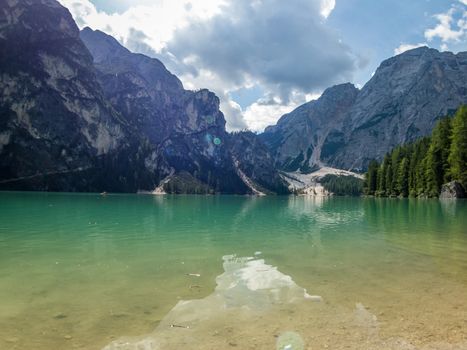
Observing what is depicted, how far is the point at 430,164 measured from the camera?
120188 mm

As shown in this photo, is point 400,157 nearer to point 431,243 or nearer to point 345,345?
point 431,243

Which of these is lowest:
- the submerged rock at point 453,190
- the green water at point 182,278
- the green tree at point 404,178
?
the green water at point 182,278

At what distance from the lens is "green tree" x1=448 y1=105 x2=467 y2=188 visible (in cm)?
10188

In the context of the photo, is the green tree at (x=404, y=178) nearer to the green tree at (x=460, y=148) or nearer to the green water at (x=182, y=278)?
the green tree at (x=460, y=148)

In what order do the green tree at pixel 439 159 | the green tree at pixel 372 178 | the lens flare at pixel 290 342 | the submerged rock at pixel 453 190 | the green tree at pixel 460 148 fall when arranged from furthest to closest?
the green tree at pixel 372 178
the green tree at pixel 439 159
the submerged rock at pixel 453 190
the green tree at pixel 460 148
the lens flare at pixel 290 342

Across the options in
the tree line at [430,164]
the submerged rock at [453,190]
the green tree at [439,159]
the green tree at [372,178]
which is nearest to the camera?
the tree line at [430,164]

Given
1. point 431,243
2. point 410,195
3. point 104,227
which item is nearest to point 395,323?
point 431,243

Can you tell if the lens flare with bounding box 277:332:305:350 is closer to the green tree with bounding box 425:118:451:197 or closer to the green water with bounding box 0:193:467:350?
the green water with bounding box 0:193:467:350

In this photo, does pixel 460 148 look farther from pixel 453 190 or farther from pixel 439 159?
pixel 439 159

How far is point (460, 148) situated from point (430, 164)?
18.3 metres

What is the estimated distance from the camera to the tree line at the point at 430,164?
342 ft

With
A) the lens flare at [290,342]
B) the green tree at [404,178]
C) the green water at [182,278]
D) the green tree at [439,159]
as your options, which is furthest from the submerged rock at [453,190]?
the lens flare at [290,342]

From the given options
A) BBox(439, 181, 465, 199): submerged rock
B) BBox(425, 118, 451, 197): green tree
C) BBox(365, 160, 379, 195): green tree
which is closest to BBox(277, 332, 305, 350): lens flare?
BBox(439, 181, 465, 199): submerged rock

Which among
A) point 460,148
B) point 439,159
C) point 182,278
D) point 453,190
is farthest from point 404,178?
point 182,278
